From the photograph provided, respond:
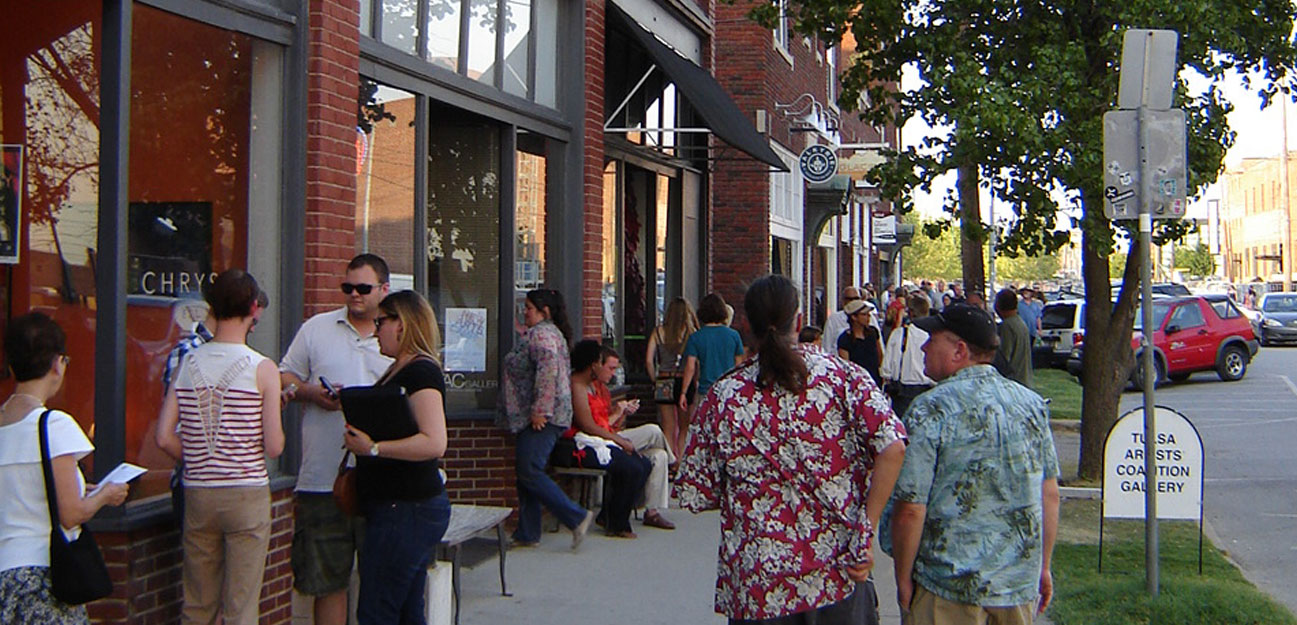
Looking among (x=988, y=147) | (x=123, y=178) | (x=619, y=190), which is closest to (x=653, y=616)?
(x=123, y=178)

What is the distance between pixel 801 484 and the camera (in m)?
4.18

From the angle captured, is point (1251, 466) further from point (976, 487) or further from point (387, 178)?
point (976, 487)

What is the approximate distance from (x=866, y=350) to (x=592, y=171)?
3.73 metres

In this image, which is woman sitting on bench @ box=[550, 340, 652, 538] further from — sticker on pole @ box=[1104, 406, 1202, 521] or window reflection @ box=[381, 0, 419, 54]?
sticker on pole @ box=[1104, 406, 1202, 521]

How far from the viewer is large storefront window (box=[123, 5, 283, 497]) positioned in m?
5.86

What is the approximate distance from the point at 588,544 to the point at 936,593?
5.20 meters

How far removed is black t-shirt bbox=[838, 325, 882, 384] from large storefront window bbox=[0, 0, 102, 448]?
8636mm

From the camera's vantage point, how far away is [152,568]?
5480 mm

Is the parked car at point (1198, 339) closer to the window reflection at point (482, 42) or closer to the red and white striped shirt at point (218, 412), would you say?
the window reflection at point (482, 42)

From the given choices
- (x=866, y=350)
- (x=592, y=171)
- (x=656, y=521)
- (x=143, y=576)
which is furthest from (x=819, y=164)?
(x=143, y=576)

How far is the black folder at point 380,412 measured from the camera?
5.10 metres

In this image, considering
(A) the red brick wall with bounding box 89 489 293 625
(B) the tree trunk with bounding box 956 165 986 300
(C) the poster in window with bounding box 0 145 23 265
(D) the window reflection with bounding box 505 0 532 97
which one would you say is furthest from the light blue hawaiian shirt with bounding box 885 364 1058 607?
(B) the tree trunk with bounding box 956 165 986 300

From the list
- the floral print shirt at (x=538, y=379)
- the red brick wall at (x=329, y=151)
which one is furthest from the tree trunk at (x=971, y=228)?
the red brick wall at (x=329, y=151)

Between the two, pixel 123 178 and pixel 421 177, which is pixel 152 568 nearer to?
pixel 123 178
